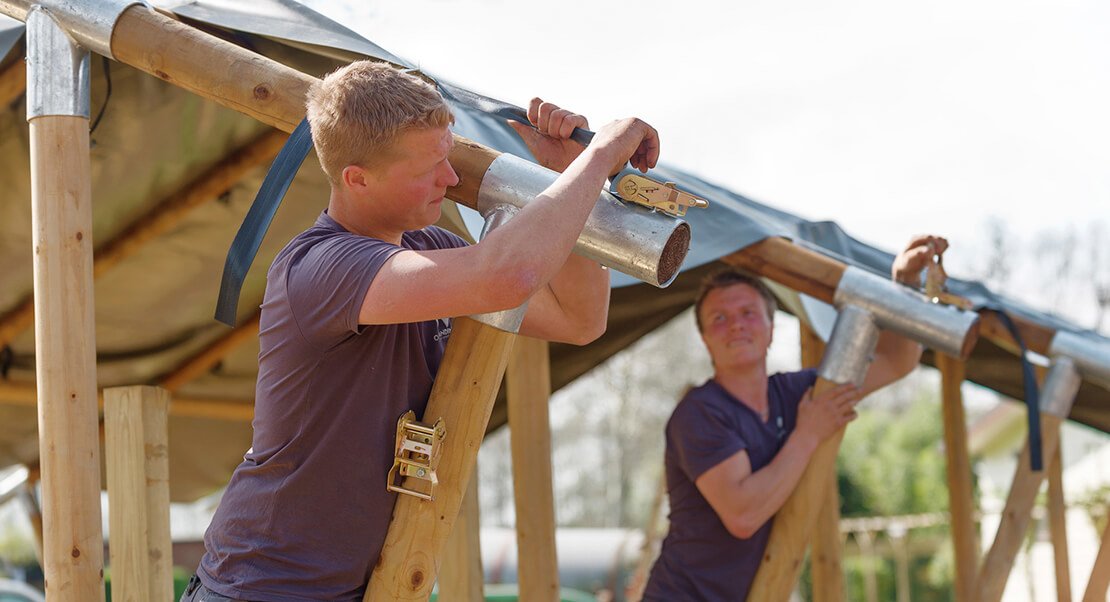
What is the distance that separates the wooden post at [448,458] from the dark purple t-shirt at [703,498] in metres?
1.68

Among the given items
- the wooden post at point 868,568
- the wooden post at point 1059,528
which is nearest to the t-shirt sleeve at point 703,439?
the wooden post at point 1059,528

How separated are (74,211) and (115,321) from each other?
2430mm

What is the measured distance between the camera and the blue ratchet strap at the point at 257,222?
6.48 ft

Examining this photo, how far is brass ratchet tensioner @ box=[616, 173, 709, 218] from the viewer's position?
1.80m

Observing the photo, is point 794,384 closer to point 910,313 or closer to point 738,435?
point 738,435

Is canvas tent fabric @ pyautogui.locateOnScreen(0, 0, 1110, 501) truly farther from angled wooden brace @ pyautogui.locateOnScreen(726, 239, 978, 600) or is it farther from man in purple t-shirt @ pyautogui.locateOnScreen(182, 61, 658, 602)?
man in purple t-shirt @ pyautogui.locateOnScreen(182, 61, 658, 602)

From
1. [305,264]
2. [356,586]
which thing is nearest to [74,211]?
[305,264]

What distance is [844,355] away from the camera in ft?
10.9

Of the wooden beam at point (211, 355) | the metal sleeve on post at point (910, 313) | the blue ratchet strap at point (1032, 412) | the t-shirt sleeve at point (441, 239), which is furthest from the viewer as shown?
the wooden beam at point (211, 355)

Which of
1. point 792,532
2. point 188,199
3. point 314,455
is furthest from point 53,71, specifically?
point 792,532

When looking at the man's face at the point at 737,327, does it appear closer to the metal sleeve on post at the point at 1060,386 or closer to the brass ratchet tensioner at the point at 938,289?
the brass ratchet tensioner at the point at 938,289

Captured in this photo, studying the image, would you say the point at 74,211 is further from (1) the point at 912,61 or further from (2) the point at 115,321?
(1) the point at 912,61

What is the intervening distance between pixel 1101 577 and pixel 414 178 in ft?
9.20

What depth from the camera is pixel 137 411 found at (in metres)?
2.65
